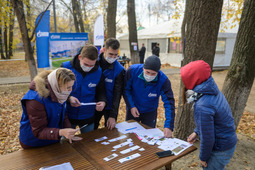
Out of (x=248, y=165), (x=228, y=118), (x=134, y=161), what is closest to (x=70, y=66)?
(x=134, y=161)

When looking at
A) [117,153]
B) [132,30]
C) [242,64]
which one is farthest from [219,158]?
[132,30]

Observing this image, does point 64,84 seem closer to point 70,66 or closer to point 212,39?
point 70,66

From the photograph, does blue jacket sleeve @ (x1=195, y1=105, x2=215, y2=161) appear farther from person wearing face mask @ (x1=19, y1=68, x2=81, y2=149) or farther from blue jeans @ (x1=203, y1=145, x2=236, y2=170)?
person wearing face mask @ (x1=19, y1=68, x2=81, y2=149)

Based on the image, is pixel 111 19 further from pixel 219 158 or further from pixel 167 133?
Answer: pixel 219 158

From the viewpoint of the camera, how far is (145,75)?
238 centimetres

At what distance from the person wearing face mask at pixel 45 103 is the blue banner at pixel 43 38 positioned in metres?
5.37

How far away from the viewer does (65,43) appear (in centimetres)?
669

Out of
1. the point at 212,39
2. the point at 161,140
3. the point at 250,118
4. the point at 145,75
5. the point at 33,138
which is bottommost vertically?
the point at 250,118

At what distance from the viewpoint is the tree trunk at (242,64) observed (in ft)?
10.3

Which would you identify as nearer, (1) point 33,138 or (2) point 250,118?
(1) point 33,138

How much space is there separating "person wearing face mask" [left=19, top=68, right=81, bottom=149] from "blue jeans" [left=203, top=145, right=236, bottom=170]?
1.34 m

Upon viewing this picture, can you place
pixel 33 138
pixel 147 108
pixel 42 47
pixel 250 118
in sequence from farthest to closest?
1. pixel 42 47
2. pixel 250 118
3. pixel 147 108
4. pixel 33 138

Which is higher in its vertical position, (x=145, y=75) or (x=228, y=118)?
(x=145, y=75)

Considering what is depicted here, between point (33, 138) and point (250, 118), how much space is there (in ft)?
17.9
